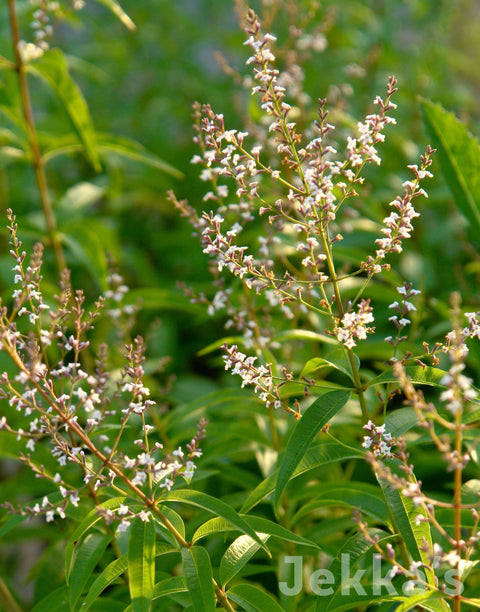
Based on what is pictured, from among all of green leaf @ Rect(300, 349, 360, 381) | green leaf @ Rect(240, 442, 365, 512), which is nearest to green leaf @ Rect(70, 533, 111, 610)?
green leaf @ Rect(240, 442, 365, 512)

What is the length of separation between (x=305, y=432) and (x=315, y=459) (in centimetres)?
15

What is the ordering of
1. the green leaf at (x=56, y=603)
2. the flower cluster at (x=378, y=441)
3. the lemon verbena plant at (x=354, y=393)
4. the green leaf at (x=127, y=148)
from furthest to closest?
the green leaf at (x=127, y=148) → the green leaf at (x=56, y=603) → the flower cluster at (x=378, y=441) → the lemon verbena plant at (x=354, y=393)

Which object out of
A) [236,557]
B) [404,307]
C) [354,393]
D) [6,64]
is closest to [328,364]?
[354,393]

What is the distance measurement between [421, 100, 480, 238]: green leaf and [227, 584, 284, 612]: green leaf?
1.24m

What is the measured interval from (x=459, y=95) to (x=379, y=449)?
3.13 meters

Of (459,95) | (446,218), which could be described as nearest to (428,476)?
(446,218)

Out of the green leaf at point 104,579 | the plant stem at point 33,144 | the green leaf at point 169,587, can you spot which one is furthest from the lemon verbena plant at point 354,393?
the plant stem at point 33,144

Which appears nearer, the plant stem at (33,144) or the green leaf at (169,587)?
the green leaf at (169,587)

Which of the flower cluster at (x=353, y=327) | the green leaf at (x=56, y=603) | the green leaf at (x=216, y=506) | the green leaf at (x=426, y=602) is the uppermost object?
the flower cluster at (x=353, y=327)

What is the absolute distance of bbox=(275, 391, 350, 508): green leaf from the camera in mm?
1264

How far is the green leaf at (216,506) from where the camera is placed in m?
1.26

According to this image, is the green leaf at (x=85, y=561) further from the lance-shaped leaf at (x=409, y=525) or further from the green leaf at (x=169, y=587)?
the lance-shaped leaf at (x=409, y=525)

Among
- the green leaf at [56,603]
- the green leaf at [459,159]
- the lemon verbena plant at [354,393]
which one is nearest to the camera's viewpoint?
the lemon verbena plant at [354,393]

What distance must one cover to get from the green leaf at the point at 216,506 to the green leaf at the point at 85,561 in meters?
0.25
